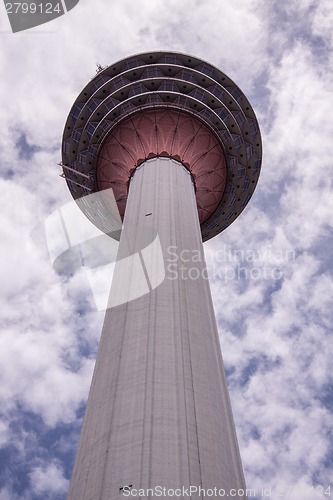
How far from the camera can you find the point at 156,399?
53.9 ft

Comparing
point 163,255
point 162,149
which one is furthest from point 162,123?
point 163,255

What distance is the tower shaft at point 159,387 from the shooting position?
1462 centimetres

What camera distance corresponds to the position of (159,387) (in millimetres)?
16812

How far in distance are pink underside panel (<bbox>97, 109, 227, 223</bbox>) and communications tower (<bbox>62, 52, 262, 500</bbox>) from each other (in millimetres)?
77

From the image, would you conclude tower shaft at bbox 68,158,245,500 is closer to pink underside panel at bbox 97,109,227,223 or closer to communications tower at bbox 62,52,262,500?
communications tower at bbox 62,52,262,500

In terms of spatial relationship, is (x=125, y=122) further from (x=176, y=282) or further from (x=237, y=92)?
(x=176, y=282)

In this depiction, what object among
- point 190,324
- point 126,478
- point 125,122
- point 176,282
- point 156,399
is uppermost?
point 125,122

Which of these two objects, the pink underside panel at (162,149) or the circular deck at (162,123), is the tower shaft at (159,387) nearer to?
the pink underside panel at (162,149)

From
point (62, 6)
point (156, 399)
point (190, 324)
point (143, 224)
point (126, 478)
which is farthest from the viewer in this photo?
point (62, 6)

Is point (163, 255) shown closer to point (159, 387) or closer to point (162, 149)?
point (159, 387)

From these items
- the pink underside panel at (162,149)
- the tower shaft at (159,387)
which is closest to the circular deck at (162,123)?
the pink underside panel at (162,149)

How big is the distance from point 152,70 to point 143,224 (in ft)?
47.3

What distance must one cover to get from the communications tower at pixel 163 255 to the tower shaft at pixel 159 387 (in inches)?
1.8

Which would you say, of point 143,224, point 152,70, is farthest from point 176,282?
→ point 152,70
